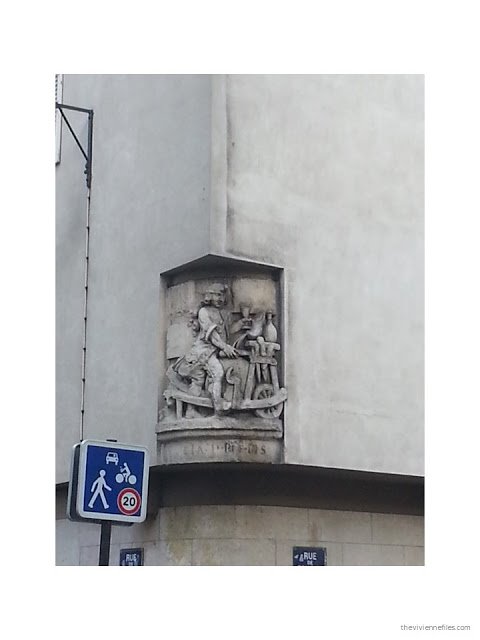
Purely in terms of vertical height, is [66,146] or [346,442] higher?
[66,146]

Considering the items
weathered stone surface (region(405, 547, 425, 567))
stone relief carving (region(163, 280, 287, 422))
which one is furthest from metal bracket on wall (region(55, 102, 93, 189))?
weathered stone surface (region(405, 547, 425, 567))

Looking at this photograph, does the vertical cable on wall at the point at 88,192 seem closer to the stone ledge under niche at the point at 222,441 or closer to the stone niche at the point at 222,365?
the stone niche at the point at 222,365

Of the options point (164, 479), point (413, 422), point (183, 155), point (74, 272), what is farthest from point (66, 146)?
point (413, 422)

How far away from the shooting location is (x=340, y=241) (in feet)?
45.0

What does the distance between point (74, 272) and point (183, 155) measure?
8.70 feet

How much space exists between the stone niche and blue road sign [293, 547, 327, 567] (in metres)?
1.30

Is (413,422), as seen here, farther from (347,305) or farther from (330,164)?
(330,164)

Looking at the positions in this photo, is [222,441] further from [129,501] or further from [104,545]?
[104,545]

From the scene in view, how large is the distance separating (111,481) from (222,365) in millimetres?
5063

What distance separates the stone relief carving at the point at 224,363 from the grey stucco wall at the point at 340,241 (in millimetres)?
316

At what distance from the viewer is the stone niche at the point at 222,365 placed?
12.5m

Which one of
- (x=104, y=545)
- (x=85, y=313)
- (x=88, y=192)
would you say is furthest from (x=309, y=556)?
(x=104, y=545)

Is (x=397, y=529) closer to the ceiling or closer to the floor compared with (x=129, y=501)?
closer to the floor

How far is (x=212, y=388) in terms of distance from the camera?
41.0 ft
